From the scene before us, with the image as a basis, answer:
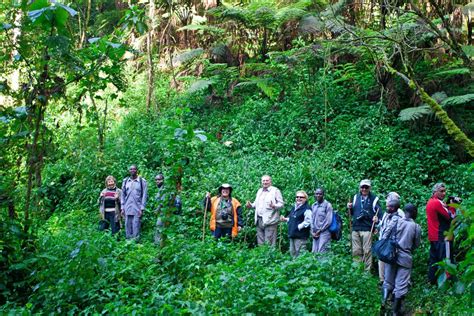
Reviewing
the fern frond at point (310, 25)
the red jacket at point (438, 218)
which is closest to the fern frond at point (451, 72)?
the fern frond at point (310, 25)

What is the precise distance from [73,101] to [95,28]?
1760 cm

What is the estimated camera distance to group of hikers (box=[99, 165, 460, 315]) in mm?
9273

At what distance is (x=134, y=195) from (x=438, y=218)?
6613mm

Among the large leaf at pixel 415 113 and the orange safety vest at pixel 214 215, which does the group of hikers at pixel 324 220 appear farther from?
the large leaf at pixel 415 113

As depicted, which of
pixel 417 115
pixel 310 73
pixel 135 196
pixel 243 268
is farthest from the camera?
pixel 310 73

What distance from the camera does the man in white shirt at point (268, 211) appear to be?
12.2 m

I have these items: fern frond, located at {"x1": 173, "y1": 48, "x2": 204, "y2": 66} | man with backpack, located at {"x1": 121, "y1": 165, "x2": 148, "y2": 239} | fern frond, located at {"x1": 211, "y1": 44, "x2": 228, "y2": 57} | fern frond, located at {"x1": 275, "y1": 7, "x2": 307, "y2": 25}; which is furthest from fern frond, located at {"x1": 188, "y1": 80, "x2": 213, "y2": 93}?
man with backpack, located at {"x1": 121, "y1": 165, "x2": 148, "y2": 239}

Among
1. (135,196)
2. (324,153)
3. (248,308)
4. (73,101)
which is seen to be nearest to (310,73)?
(324,153)

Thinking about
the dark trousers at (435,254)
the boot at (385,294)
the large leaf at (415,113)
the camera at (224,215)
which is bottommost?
the boot at (385,294)

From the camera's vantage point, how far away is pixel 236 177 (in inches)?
595

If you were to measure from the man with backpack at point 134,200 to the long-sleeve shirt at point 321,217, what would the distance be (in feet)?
13.9

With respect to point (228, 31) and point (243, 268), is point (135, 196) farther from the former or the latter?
point (228, 31)

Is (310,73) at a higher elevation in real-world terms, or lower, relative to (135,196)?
higher

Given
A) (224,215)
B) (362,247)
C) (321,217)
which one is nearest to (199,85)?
(224,215)
